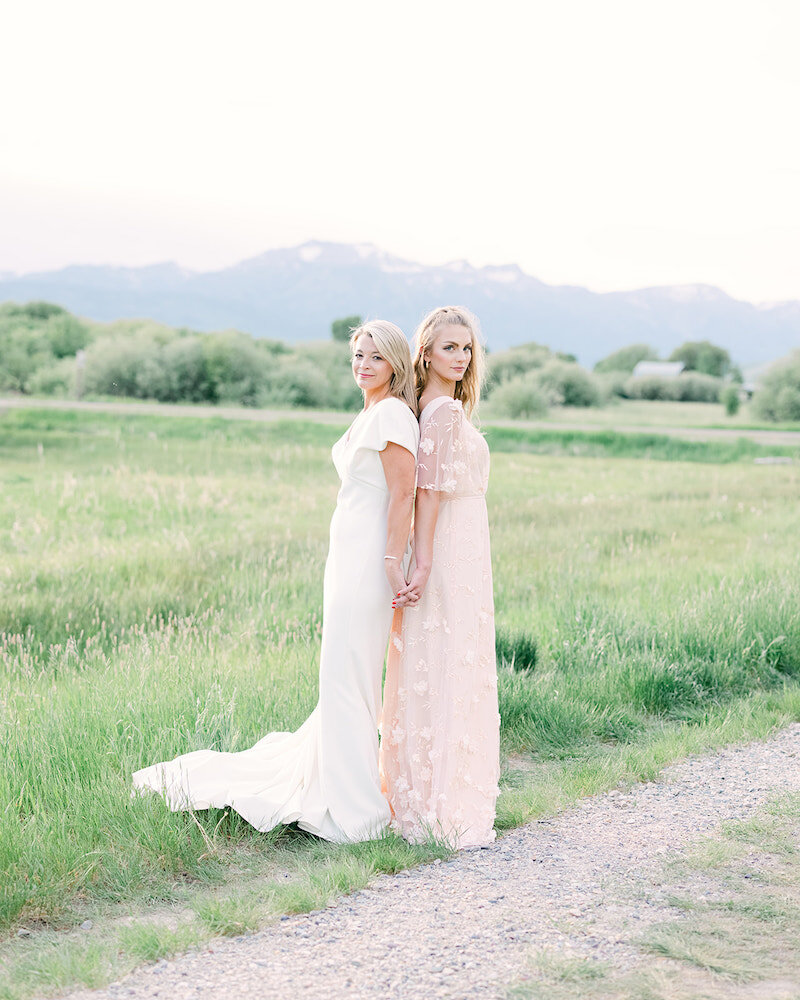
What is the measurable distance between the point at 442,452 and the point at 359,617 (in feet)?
2.70

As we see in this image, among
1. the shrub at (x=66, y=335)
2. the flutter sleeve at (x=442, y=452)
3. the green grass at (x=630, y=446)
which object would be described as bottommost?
the green grass at (x=630, y=446)

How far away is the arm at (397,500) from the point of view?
457cm

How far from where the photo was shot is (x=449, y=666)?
475 cm

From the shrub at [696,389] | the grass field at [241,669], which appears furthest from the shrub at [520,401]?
the grass field at [241,669]

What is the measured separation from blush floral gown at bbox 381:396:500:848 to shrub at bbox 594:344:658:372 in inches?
3874

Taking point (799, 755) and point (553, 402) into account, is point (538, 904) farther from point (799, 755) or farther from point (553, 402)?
point (553, 402)

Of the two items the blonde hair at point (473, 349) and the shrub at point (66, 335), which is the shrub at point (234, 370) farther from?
the blonde hair at point (473, 349)

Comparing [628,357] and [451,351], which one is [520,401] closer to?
[451,351]

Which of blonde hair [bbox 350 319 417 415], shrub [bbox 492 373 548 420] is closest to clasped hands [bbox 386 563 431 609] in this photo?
blonde hair [bbox 350 319 417 415]

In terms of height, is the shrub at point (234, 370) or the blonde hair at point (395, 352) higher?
the shrub at point (234, 370)

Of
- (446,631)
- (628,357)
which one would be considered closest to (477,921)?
(446,631)

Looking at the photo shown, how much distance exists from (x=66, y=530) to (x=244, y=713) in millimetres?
7864

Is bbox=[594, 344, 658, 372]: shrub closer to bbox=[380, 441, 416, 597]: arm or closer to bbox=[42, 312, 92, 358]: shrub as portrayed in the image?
bbox=[42, 312, 92, 358]: shrub

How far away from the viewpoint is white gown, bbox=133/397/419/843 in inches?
182
